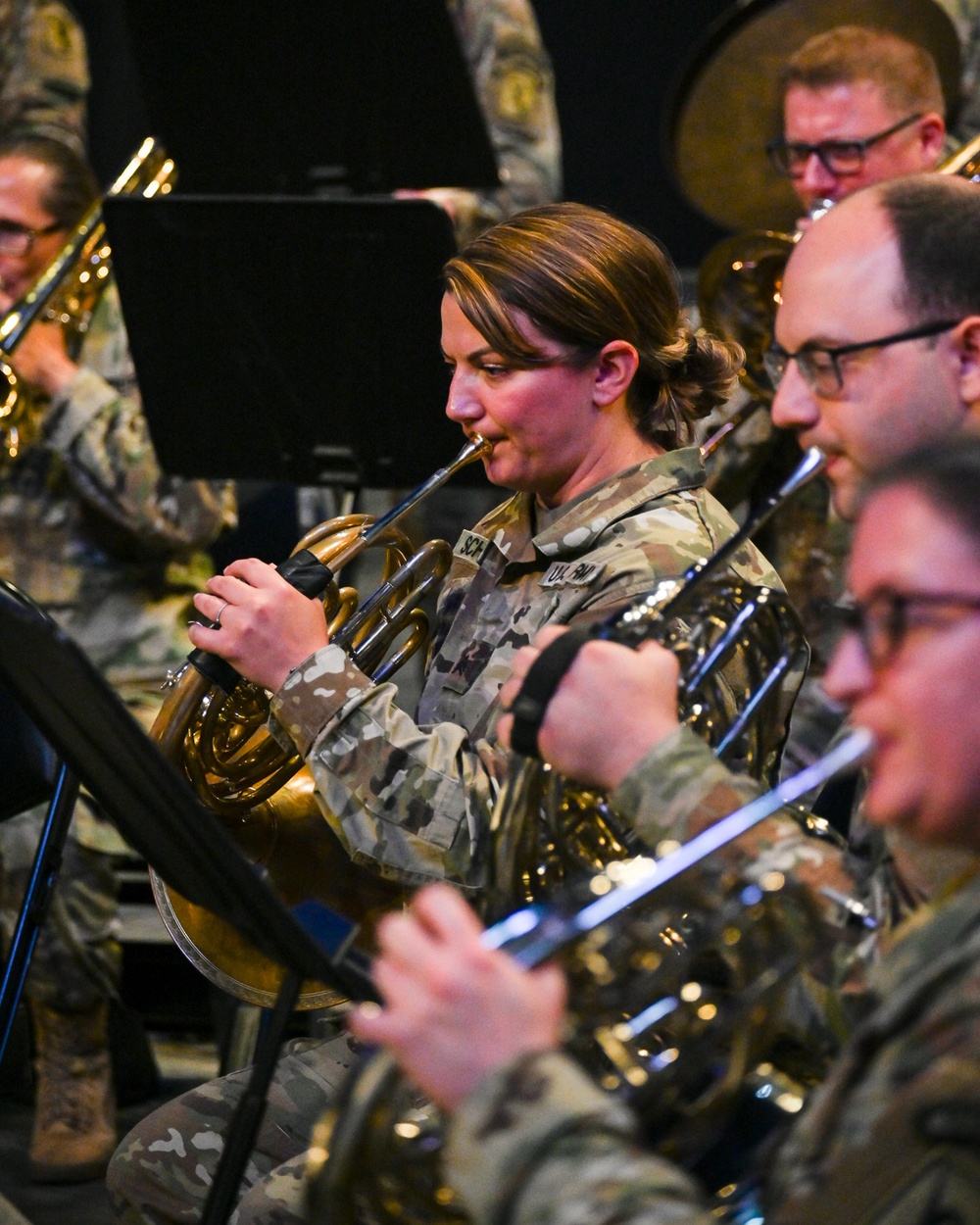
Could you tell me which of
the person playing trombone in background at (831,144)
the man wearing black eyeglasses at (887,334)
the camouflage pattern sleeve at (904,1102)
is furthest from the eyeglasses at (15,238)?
the camouflage pattern sleeve at (904,1102)

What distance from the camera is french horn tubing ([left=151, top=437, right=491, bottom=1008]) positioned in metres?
2.07

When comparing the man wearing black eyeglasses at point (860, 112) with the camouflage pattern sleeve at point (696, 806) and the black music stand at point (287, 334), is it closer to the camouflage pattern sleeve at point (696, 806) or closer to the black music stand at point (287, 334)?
the black music stand at point (287, 334)

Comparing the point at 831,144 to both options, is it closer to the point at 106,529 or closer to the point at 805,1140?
the point at 106,529

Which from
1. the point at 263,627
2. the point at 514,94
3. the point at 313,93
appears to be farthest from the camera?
the point at 514,94

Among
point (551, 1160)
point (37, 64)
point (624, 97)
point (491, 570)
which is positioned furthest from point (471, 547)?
Answer: point (624, 97)

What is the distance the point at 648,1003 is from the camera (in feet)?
4.36

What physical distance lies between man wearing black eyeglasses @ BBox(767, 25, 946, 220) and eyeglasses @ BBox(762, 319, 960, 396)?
5.02 feet

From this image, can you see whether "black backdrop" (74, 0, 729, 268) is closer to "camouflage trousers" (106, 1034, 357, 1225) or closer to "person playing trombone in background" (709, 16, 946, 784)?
"person playing trombone in background" (709, 16, 946, 784)

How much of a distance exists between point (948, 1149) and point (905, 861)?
449 millimetres

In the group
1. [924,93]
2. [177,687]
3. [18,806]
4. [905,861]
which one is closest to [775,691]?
[905,861]

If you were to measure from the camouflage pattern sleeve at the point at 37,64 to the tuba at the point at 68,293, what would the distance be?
140 centimetres

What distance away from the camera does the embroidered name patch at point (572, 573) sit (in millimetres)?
1947

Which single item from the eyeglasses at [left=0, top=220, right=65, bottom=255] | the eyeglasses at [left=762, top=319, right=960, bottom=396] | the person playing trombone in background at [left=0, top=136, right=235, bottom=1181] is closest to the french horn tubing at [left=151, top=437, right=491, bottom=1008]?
the eyeglasses at [left=762, top=319, right=960, bottom=396]

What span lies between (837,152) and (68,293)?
1572 mm
